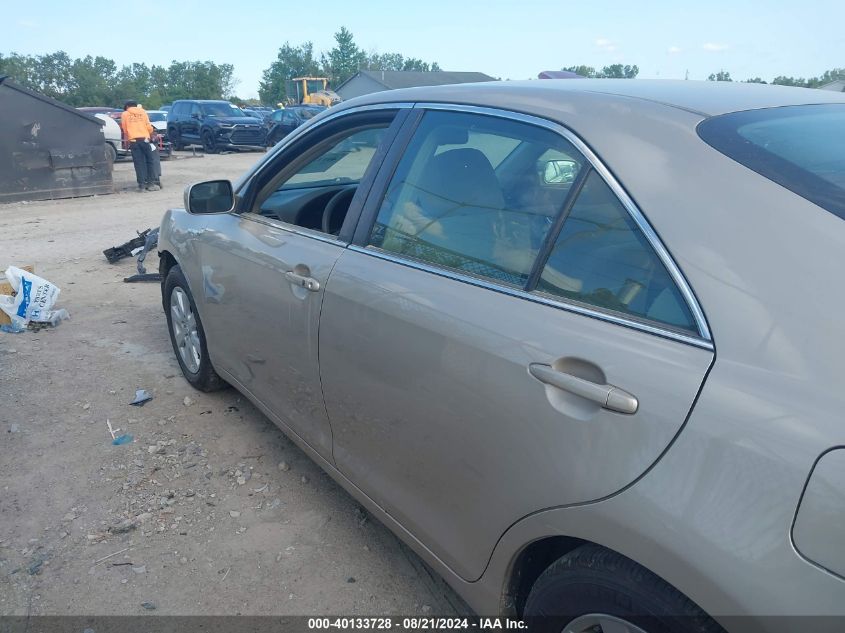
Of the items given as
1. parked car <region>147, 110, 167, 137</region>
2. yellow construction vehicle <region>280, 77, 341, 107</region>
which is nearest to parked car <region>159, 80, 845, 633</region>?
parked car <region>147, 110, 167, 137</region>

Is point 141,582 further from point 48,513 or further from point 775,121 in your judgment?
point 775,121

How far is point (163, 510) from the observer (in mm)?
2975

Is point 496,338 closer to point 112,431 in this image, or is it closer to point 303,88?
point 112,431

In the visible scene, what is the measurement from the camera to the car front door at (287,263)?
100 inches

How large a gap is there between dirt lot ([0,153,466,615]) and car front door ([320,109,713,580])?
0.44 metres

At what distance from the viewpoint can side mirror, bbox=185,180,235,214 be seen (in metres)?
3.29

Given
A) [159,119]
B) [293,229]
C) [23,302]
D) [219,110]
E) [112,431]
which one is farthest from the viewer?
[159,119]

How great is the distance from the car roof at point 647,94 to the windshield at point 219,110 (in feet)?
77.2

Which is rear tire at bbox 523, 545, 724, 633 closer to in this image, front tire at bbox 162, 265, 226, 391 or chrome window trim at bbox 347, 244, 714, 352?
chrome window trim at bbox 347, 244, 714, 352

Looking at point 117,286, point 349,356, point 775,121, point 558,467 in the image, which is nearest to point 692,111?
point 775,121

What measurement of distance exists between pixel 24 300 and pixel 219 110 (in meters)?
20.7

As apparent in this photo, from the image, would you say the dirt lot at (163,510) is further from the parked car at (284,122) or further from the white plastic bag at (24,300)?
the parked car at (284,122)

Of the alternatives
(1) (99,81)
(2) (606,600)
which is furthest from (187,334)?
(1) (99,81)

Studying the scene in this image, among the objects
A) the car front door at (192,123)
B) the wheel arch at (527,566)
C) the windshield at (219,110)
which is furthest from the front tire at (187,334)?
the windshield at (219,110)
